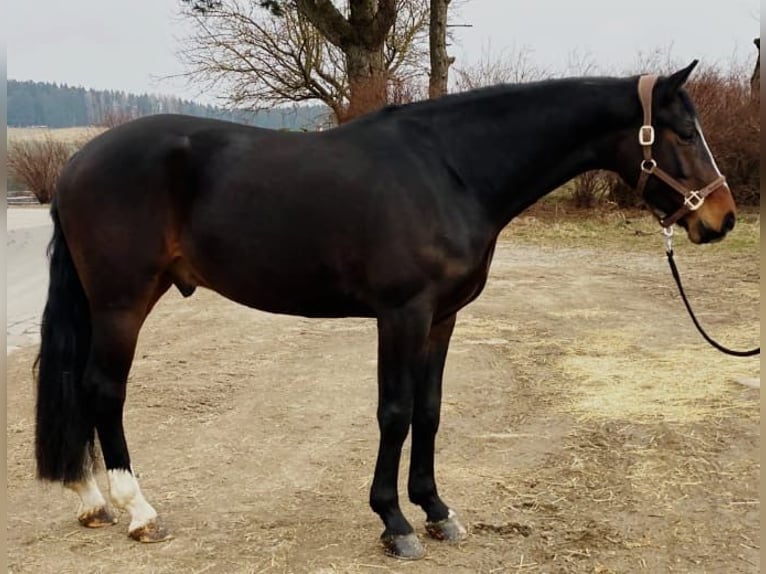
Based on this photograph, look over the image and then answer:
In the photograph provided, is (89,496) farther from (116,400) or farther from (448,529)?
(448,529)

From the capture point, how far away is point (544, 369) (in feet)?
17.8

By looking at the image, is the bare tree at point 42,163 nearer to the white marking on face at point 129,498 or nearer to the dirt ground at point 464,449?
the dirt ground at point 464,449

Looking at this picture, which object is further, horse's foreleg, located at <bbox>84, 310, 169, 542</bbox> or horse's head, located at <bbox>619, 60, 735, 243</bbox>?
horse's foreleg, located at <bbox>84, 310, 169, 542</bbox>

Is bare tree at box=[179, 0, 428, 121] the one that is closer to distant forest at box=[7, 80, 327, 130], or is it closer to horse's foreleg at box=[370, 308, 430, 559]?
distant forest at box=[7, 80, 327, 130]

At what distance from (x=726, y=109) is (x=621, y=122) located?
13264 mm

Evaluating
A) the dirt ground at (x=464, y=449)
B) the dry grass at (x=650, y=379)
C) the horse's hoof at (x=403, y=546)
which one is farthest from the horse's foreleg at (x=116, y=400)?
the dry grass at (x=650, y=379)

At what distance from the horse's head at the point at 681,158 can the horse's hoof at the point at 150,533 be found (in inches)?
94.1

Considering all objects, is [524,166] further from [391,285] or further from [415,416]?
[415,416]

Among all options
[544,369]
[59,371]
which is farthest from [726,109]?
[59,371]

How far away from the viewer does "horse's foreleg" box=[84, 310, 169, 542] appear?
280 centimetres

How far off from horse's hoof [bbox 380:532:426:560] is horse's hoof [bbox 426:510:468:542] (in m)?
0.13

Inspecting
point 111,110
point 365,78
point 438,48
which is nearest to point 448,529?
point 438,48

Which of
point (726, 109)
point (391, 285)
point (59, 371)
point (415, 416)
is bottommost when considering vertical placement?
point (415, 416)

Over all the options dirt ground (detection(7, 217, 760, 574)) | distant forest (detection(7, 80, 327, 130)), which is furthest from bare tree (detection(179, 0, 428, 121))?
dirt ground (detection(7, 217, 760, 574))
